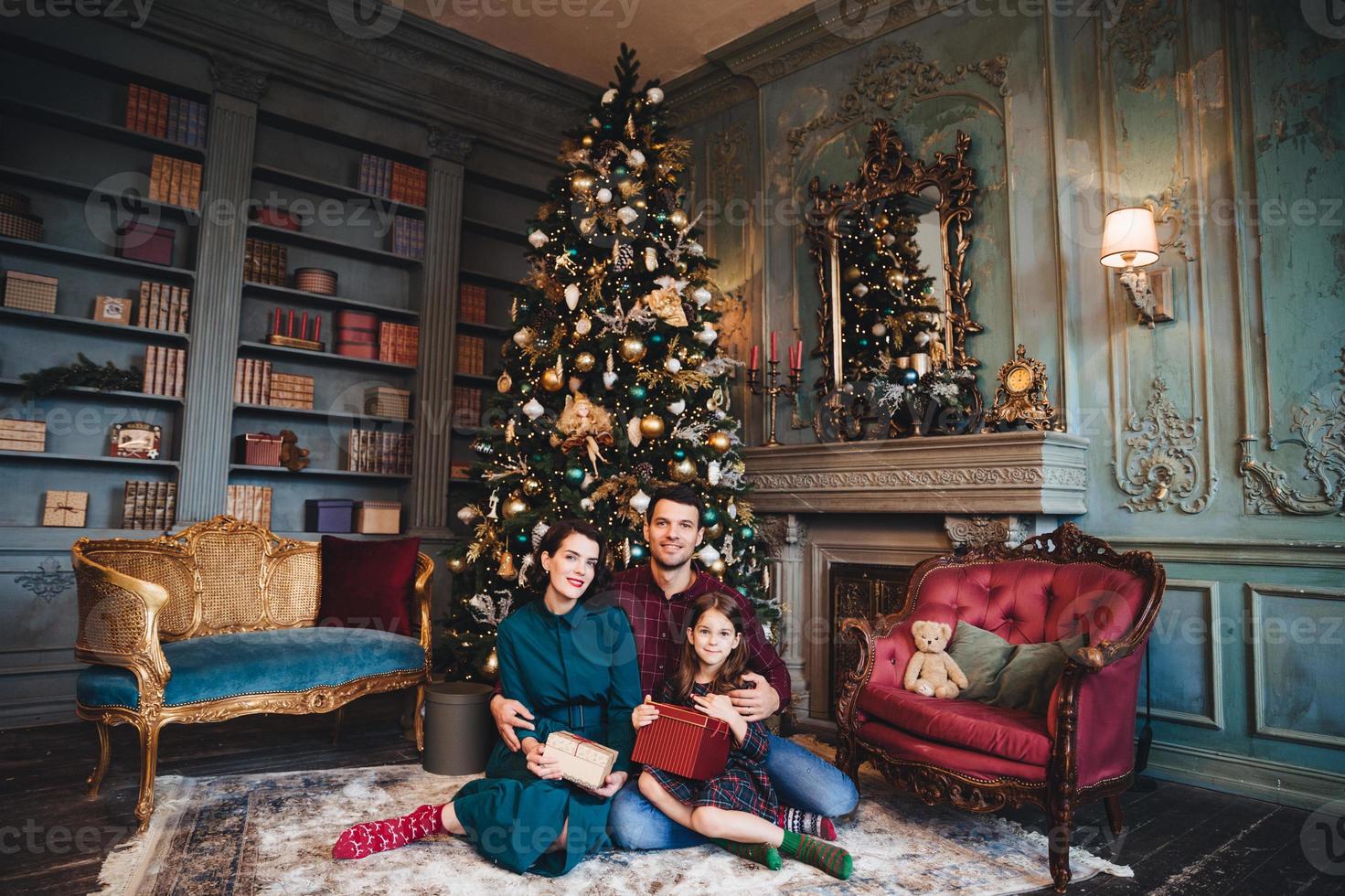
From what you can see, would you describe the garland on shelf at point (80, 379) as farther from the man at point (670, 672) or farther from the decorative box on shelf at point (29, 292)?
the man at point (670, 672)

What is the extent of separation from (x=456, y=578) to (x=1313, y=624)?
11.5 feet

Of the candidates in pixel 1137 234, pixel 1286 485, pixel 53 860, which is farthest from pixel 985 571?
pixel 53 860

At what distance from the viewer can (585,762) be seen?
7.22 ft

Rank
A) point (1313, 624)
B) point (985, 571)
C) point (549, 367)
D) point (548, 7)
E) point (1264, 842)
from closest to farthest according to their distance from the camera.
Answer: point (1264, 842)
point (1313, 624)
point (985, 571)
point (549, 367)
point (548, 7)

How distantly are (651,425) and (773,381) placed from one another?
49.1 inches

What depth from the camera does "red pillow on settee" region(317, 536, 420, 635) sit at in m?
3.65

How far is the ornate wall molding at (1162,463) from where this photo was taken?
129 inches

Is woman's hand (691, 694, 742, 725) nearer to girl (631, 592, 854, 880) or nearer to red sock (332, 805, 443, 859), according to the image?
girl (631, 592, 854, 880)

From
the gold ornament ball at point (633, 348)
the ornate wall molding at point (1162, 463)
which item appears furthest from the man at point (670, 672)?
the ornate wall molding at point (1162, 463)

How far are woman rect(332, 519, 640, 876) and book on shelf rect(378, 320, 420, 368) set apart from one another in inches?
115

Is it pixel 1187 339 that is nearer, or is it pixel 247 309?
pixel 1187 339

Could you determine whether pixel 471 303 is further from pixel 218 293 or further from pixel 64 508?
pixel 64 508

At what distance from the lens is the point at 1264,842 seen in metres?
2.56

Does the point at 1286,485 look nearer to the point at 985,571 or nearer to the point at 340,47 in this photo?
the point at 985,571
